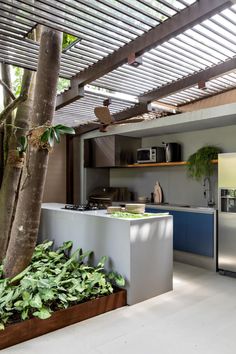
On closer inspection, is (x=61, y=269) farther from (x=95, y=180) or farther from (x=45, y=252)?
(x=95, y=180)

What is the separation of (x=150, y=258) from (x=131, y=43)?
258cm

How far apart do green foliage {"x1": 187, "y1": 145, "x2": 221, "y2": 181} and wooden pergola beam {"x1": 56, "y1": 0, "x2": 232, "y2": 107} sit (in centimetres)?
233

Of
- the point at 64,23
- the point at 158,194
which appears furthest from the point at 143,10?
the point at 158,194

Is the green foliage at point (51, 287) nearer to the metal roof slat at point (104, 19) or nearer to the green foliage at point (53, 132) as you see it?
the green foliage at point (53, 132)

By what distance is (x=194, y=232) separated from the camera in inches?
195

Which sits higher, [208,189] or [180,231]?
[208,189]

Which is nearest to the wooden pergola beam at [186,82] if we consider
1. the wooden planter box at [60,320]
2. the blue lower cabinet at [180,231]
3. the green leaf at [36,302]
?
the blue lower cabinet at [180,231]

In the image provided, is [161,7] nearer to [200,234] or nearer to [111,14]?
[111,14]

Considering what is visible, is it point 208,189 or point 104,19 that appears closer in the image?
point 104,19

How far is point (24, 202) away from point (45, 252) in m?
1.41

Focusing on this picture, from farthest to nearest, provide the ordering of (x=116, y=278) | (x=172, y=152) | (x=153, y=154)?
(x=153, y=154) → (x=172, y=152) → (x=116, y=278)

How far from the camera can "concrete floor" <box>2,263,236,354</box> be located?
2453 mm

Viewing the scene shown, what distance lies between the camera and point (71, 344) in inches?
99.3

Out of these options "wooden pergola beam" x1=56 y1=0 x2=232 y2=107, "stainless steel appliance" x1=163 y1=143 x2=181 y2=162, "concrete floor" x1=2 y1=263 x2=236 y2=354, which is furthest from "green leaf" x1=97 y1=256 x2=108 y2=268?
"stainless steel appliance" x1=163 y1=143 x2=181 y2=162
